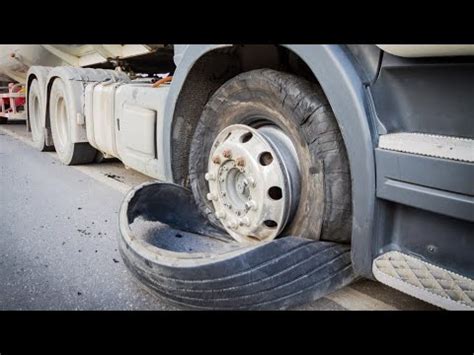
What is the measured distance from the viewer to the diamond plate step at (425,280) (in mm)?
1172

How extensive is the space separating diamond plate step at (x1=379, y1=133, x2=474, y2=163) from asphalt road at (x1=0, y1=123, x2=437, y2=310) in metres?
0.81

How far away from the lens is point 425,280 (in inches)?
48.9

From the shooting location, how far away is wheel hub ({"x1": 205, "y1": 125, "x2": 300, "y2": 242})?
172 cm

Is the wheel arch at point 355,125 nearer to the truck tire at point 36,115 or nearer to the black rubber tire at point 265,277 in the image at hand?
the black rubber tire at point 265,277

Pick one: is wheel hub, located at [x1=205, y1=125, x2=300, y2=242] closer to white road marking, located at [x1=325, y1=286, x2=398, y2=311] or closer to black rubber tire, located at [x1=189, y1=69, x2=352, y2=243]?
black rubber tire, located at [x1=189, y1=69, x2=352, y2=243]

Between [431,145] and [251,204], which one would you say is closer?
[431,145]

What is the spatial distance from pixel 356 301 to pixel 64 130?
12.9ft

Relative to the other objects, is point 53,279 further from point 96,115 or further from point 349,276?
point 96,115

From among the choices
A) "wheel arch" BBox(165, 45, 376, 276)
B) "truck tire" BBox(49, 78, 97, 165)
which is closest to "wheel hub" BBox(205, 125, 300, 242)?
"wheel arch" BBox(165, 45, 376, 276)

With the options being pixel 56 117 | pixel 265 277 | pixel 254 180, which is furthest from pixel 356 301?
pixel 56 117

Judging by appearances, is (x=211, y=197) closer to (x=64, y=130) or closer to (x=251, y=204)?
(x=251, y=204)

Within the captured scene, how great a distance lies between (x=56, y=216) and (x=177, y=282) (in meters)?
1.68

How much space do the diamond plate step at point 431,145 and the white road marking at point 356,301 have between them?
0.81 meters

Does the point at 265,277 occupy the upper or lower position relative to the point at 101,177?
upper
